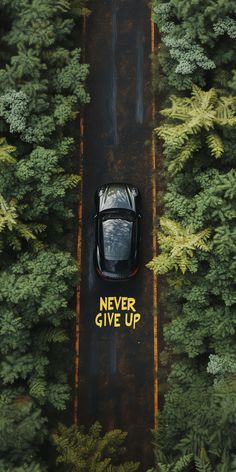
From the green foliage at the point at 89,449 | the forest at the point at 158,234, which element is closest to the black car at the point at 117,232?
the forest at the point at 158,234

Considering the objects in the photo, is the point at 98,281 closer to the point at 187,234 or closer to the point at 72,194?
the point at 72,194

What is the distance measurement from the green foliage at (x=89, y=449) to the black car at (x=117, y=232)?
5753mm

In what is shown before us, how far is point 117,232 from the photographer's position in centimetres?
2061

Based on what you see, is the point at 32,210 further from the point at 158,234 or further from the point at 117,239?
the point at 158,234

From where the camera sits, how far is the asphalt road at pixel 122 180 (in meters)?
21.2

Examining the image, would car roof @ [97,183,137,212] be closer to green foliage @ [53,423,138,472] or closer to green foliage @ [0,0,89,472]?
green foliage @ [0,0,89,472]

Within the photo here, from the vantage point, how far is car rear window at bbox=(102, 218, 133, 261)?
809 inches

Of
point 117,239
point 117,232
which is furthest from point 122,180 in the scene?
point 117,239

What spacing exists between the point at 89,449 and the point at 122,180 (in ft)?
33.7

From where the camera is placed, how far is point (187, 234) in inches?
710

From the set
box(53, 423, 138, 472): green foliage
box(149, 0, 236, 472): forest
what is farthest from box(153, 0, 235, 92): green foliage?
box(53, 423, 138, 472): green foliage

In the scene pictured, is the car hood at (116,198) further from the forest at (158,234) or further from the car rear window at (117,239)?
the forest at (158,234)

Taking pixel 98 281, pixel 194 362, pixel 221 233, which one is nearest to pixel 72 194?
pixel 98 281

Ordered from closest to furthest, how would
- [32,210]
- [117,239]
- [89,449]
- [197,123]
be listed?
[197,123], [89,449], [32,210], [117,239]
